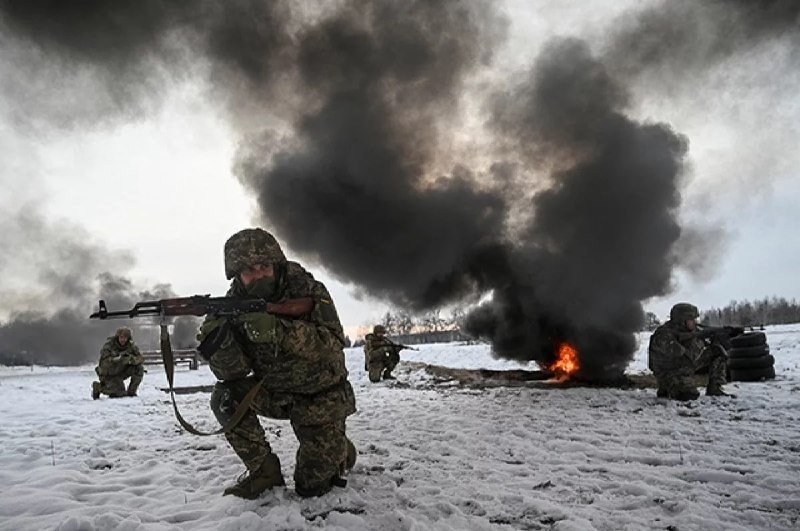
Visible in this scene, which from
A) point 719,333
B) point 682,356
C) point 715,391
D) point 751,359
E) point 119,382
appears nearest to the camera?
point 682,356

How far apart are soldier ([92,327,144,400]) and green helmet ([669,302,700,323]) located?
35.3 feet

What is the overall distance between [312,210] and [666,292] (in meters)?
8.93

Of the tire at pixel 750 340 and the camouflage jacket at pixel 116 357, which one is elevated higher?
the camouflage jacket at pixel 116 357

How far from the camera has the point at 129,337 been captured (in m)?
11.0

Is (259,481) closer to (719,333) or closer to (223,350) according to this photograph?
(223,350)

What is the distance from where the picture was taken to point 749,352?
391 inches

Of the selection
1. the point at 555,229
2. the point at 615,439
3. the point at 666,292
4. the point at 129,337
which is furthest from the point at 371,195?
the point at 615,439

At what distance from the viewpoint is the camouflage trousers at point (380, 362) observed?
14.1 m

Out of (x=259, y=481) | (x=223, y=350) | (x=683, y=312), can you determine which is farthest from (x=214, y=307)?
(x=683, y=312)

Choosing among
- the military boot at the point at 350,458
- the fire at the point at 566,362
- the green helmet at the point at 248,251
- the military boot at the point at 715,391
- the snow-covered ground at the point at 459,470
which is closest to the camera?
the snow-covered ground at the point at 459,470

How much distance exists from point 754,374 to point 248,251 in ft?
34.9

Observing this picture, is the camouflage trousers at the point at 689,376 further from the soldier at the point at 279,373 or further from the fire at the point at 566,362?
the soldier at the point at 279,373

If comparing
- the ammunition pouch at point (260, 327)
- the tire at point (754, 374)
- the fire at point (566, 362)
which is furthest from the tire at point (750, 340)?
the ammunition pouch at point (260, 327)

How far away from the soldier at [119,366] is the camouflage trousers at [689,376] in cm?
1040
